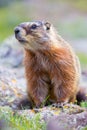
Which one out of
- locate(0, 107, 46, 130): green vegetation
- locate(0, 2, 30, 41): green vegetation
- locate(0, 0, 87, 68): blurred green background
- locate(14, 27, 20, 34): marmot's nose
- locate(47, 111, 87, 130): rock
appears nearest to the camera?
locate(0, 107, 46, 130): green vegetation

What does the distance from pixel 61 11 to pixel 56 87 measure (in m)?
32.0

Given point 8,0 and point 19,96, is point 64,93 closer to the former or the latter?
point 19,96

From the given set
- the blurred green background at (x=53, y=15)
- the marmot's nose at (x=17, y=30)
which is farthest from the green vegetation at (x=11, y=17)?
the marmot's nose at (x=17, y=30)

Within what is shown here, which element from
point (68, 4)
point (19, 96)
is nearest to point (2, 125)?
point (19, 96)

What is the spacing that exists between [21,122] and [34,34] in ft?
6.99

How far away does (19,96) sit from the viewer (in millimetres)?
11367

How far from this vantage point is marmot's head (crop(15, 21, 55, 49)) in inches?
393

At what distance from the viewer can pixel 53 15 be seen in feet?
132

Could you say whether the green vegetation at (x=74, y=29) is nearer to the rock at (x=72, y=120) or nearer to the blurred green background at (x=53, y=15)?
the blurred green background at (x=53, y=15)

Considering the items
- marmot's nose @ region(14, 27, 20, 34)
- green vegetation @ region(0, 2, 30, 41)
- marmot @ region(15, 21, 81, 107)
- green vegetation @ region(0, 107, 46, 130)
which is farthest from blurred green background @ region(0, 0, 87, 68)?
green vegetation @ region(0, 107, 46, 130)

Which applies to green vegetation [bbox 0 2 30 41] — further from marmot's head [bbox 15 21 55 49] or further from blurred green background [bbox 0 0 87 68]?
marmot's head [bbox 15 21 55 49]

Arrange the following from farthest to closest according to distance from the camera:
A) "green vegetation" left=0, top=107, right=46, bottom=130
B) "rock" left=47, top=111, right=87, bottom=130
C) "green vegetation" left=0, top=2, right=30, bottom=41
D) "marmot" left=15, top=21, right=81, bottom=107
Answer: "green vegetation" left=0, top=2, right=30, bottom=41
"marmot" left=15, top=21, right=81, bottom=107
"rock" left=47, top=111, right=87, bottom=130
"green vegetation" left=0, top=107, right=46, bottom=130

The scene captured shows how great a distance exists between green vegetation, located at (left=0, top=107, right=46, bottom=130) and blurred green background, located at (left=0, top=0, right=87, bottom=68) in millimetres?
18307

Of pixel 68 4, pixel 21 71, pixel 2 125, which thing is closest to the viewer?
pixel 2 125
